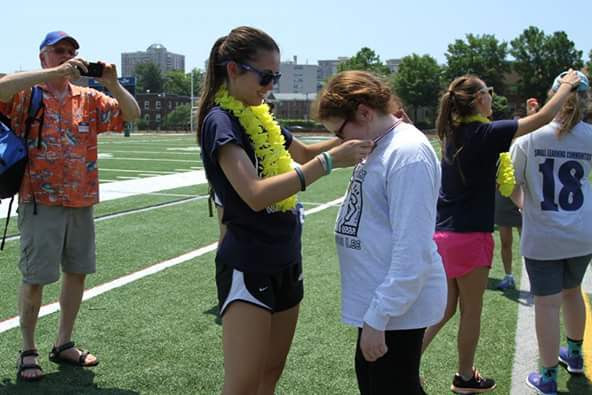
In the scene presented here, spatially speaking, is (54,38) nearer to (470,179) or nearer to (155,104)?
(470,179)

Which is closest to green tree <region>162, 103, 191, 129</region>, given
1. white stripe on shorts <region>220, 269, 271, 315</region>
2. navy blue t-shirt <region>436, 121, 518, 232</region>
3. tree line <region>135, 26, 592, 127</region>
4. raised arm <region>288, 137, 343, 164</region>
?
tree line <region>135, 26, 592, 127</region>

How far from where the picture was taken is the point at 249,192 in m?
2.31

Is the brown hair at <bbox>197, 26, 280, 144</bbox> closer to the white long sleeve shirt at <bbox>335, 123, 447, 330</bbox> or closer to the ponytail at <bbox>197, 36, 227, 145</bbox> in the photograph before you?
the ponytail at <bbox>197, 36, 227, 145</bbox>

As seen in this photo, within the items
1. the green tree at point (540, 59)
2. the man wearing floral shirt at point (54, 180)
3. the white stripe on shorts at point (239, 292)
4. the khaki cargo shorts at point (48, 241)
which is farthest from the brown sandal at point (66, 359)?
the green tree at point (540, 59)

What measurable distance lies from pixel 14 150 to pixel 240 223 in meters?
1.94

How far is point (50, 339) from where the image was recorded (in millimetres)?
4543

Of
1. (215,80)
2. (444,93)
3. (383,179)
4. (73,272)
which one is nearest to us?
(383,179)

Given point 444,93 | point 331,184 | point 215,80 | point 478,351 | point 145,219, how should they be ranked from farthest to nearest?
point 331,184, point 145,219, point 478,351, point 444,93, point 215,80

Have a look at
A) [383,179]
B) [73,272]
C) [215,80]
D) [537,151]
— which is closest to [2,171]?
[73,272]

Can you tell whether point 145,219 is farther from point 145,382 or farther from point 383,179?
point 383,179

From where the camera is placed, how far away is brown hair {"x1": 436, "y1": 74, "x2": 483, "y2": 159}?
3482 mm

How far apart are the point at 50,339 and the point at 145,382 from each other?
1.11m

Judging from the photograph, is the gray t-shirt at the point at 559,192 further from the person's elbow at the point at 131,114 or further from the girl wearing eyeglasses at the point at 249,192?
the person's elbow at the point at 131,114

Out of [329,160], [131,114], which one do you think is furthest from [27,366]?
[329,160]
